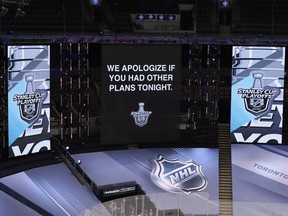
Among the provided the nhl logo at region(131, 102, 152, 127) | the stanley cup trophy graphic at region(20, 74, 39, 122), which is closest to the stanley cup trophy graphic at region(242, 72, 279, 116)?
the nhl logo at region(131, 102, 152, 127)

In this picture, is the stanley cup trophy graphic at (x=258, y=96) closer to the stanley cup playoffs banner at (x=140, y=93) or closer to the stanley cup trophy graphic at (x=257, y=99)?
the stanley cup trophy graphic at (x=257, y=99)

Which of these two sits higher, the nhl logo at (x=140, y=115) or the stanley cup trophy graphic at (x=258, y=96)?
the stanley cup trophy graphic at (x=258, y=96)

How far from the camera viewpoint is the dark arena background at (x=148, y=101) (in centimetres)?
1400

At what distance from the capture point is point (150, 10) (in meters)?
16.2

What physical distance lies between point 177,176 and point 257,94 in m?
3.24

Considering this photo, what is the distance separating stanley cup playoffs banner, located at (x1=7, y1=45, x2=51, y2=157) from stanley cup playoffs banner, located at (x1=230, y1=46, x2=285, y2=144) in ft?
16.5

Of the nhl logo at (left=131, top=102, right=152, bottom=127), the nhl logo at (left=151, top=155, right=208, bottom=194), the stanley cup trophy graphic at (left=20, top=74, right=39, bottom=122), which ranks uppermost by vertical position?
the stanley cup trophy graphic at (left=20, top=74, right=39, bottom=122)

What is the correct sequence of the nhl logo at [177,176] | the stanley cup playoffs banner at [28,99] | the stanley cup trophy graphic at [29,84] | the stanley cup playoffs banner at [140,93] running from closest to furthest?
the stanley cup playoffs banner at [28,99]
the stanley cup trophy graphic at [29,84]
the nhl logo at [177,176]
the stanley cup playoffs banner at [140,93]

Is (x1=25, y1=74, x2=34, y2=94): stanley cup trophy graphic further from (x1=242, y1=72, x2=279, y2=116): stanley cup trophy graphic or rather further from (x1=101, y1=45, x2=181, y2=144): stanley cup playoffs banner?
(x1=242, y1=72, x2=279, y2=116): stanley cup trophy graphic

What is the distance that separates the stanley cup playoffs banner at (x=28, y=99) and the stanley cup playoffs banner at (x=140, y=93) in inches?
67.4

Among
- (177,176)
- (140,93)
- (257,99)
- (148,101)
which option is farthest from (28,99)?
(257,99)

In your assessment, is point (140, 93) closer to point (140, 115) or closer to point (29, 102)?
point (140, 115)

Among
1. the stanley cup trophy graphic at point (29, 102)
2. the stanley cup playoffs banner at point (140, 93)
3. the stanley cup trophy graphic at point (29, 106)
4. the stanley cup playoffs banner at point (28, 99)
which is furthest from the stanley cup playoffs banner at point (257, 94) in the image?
the stanley cup trophy graphic at point (29, 106)

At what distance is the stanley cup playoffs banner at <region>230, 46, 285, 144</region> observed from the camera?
15.8 metres
